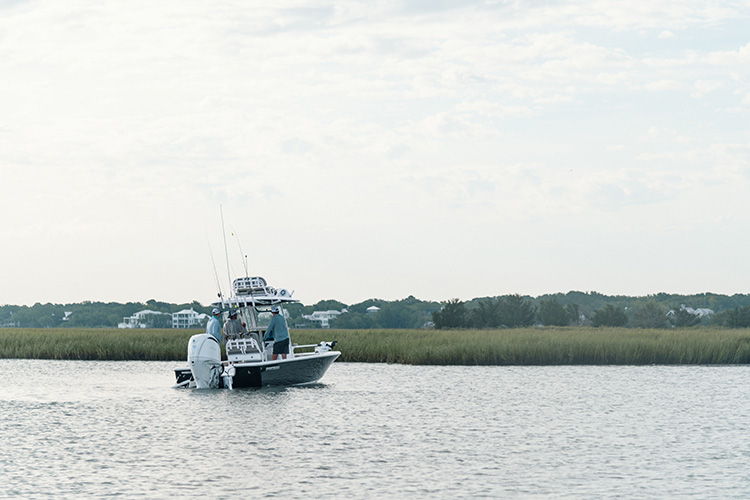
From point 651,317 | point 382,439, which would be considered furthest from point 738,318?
point 382,439

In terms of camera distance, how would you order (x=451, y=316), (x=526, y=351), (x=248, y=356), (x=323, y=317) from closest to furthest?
(x=248, y=356) < (x=526, y=351) < (x=451, y=316) < (x=323, y=317)

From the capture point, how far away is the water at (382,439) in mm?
16484

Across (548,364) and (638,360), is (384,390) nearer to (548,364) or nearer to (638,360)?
(548,364)

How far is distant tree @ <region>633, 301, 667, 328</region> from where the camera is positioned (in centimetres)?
9706

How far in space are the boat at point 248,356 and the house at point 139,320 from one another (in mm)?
113799

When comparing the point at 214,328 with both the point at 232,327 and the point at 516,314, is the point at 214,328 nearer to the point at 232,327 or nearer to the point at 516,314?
the point at 232,327

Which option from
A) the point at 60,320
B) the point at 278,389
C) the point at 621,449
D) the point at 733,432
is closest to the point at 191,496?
the point at 621,449

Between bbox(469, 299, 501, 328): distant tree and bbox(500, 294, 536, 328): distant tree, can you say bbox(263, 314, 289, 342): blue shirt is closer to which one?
bbox(469, 299, 501, 328): distant tree

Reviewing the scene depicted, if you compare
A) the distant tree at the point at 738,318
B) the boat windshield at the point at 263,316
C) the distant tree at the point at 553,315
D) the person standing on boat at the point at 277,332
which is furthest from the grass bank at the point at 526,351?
the distant tree at the point at 553,315

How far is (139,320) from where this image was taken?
150 metres

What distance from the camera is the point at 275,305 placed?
32562 millimetres

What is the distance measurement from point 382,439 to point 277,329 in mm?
11002

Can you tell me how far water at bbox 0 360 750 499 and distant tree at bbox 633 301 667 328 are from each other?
62.1 m

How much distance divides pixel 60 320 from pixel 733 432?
482 feet
